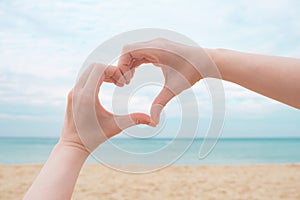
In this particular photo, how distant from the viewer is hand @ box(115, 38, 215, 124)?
951mm

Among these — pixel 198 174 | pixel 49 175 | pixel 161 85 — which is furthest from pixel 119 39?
pixel 198 174

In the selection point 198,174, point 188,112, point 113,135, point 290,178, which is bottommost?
point 198,174

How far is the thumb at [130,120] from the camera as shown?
108cm

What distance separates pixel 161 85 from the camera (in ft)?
3.53

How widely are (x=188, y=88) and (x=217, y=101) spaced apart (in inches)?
3.3

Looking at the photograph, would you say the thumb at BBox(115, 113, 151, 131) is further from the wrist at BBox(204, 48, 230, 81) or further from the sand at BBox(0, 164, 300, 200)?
the sand at BBox(0, 164, 300, 200)

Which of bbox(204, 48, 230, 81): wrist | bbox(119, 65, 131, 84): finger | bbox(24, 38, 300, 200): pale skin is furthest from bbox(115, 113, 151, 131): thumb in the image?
bbox(204, 48, 230, 81): wrist

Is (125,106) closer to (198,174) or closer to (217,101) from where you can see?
(217,101)

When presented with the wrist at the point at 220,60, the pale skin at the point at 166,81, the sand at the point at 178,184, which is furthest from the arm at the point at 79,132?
the sand at the point at 178,184

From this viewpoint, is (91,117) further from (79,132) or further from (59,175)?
(59,175)

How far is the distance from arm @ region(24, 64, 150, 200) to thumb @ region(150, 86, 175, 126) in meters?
0.05

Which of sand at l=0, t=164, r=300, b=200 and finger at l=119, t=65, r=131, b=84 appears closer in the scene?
finger at l=119, t=65, r=131, b=84

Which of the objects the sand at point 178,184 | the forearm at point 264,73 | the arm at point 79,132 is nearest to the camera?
the forearm at point 264,73

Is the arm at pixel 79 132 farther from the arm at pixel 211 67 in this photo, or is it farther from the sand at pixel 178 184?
the sand at pixel 178 184
